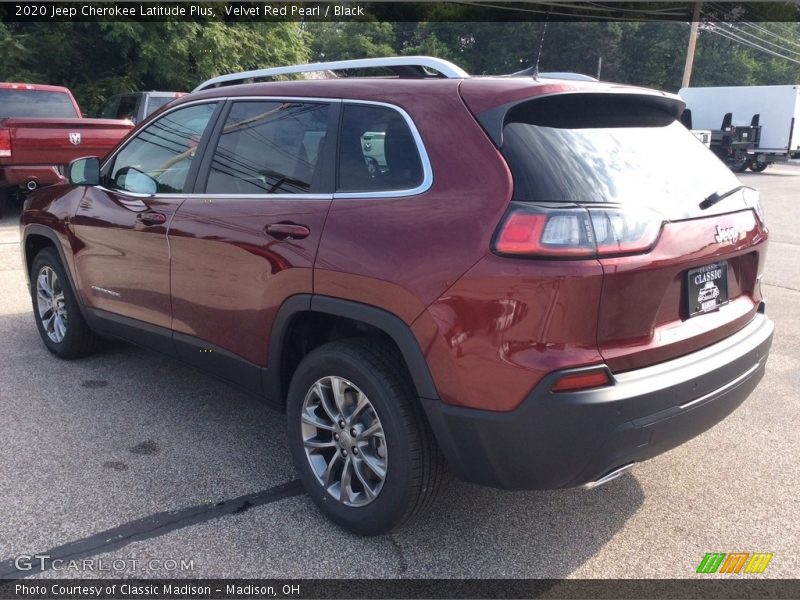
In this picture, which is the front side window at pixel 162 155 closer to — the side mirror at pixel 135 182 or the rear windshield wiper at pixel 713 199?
the side mirror at pixel 135 182

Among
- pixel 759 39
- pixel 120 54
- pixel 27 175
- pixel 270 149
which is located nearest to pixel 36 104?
pixel 27 175

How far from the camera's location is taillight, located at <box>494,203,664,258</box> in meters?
2.41

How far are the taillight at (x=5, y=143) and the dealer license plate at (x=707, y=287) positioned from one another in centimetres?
961

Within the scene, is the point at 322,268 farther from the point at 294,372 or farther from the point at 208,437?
the point at 208,437

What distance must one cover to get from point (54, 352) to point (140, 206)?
5.59ft

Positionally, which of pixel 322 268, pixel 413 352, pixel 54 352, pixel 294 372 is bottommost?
pixel 54 352

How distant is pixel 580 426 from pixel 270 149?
188 cm

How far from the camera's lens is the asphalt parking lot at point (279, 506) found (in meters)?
2.85

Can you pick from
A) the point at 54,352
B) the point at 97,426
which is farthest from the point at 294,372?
the point at 54,352

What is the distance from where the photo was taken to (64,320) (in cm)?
501

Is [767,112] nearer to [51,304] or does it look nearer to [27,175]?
[27,175]

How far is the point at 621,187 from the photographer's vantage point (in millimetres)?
Result: 2600

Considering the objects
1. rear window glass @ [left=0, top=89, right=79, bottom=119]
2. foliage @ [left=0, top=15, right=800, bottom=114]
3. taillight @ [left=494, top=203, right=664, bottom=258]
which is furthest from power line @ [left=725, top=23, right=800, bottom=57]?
taillight @ [left=494, top=203, right=664, bottom=258]

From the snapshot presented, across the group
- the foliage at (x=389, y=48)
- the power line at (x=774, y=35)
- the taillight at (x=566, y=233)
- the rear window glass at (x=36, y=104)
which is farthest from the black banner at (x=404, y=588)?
the power line at (x=774, y=35)
